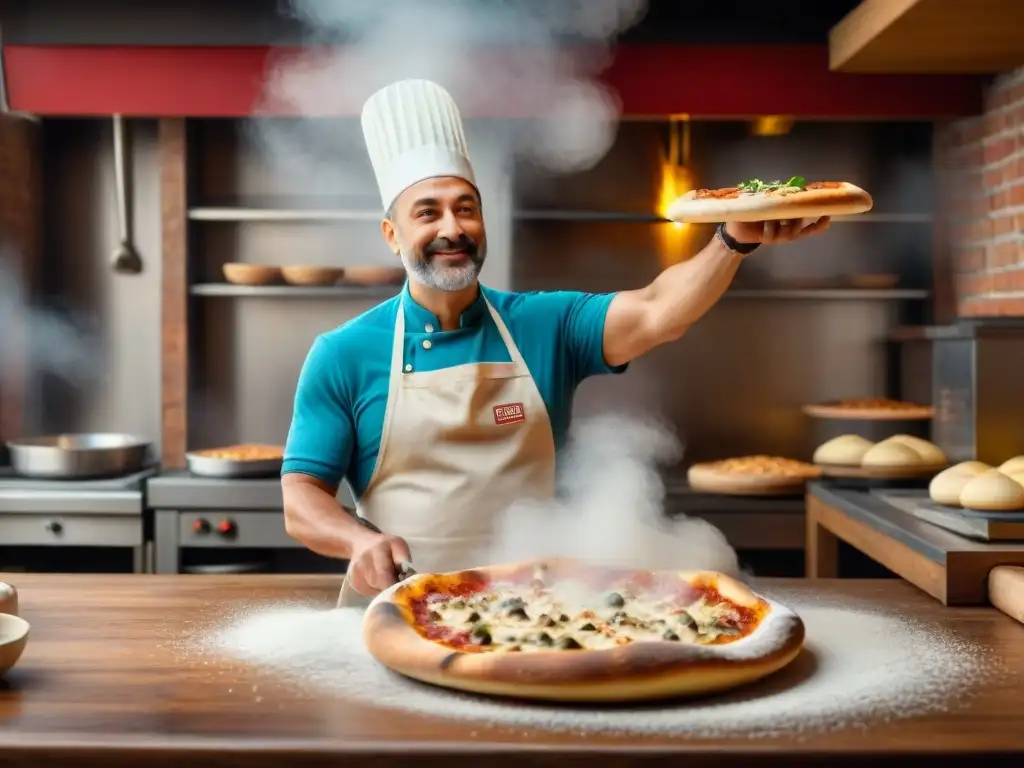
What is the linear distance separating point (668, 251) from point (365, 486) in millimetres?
2292

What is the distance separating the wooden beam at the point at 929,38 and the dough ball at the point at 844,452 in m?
1.27

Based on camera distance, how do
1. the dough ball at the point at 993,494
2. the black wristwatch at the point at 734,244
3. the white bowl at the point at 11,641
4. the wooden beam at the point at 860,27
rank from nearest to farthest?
the white bowl at the point at 11,641, the black wristwatch at the point at 734,244, the dough ball at the point at 993,494, the wooden beam at the point at 860,27

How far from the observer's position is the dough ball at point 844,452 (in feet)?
11.4

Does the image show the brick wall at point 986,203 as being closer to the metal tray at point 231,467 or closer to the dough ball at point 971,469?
the dough ball at point 971,469

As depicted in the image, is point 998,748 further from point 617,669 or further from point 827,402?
point 827,402

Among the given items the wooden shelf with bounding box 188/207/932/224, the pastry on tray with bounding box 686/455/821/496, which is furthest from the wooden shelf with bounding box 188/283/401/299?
the pastry on tray with bounding box 686/455/821/496

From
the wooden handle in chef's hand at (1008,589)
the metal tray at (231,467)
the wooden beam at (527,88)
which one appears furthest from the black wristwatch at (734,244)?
the metal tray at (231,467)

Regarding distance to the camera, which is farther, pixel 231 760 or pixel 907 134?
pixel 907 134

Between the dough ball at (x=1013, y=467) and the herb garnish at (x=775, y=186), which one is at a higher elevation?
the herb garnish at (x=775, y=186)

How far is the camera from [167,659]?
5.07ft

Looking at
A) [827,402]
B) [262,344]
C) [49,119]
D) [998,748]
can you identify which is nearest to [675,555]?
[998,748]

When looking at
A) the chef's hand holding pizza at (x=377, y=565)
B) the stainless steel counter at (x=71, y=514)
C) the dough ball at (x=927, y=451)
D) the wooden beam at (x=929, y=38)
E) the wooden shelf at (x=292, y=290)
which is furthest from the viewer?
the wooden shelf at (x=292, y=290)

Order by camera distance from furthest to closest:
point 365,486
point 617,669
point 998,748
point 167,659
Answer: point 365,486 → point 167,659 → point 617,669 → point 998,748

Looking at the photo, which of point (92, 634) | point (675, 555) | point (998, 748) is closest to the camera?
point (998, 748)
